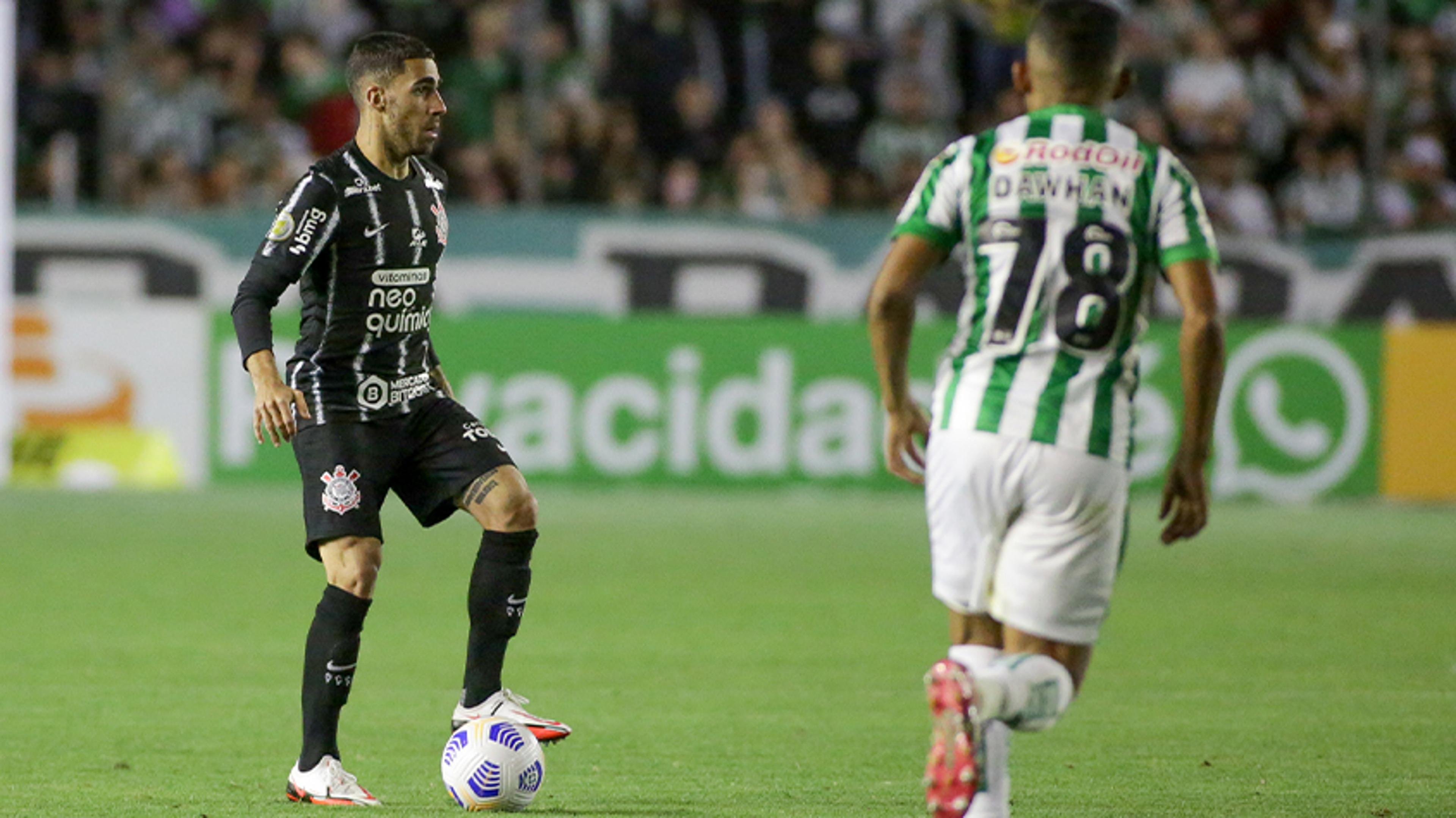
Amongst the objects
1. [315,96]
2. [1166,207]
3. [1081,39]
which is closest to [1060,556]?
[1166,207]

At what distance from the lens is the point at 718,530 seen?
13.8 meters

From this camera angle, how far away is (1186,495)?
166 inches

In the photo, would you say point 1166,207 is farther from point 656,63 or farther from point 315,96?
point 656,63

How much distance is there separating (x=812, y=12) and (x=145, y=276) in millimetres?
5978

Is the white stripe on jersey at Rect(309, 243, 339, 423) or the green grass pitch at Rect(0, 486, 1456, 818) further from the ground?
the white stripe on jersey at Rect(309, 243, 339, 423)

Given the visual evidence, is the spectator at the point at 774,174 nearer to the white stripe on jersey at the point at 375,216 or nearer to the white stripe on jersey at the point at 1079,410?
the white stripe on jersey at the point at 375,216

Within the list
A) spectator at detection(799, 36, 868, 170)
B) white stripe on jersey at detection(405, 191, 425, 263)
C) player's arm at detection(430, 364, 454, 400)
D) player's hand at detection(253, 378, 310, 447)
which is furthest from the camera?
spectator at detection(799, 36, 868, 170)

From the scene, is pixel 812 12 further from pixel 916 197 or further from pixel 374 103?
pixel 916 197

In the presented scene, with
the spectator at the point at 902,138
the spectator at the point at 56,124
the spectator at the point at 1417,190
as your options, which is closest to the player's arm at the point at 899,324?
the spectator at the point at 56,124

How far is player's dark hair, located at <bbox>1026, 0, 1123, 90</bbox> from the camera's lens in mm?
4281

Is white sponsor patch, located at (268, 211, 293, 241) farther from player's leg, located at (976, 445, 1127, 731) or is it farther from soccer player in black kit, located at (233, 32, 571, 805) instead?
player's leg, located at (976, 445, 1127, 731)

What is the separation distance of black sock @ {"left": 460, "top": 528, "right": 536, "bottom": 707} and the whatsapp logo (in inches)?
443

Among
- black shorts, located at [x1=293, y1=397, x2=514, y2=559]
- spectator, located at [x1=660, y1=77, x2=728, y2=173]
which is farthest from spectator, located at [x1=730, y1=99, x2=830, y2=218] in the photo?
black shorts, located at [x1=293, y1=397, x2=514, y2=559]

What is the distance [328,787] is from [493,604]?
72cm
